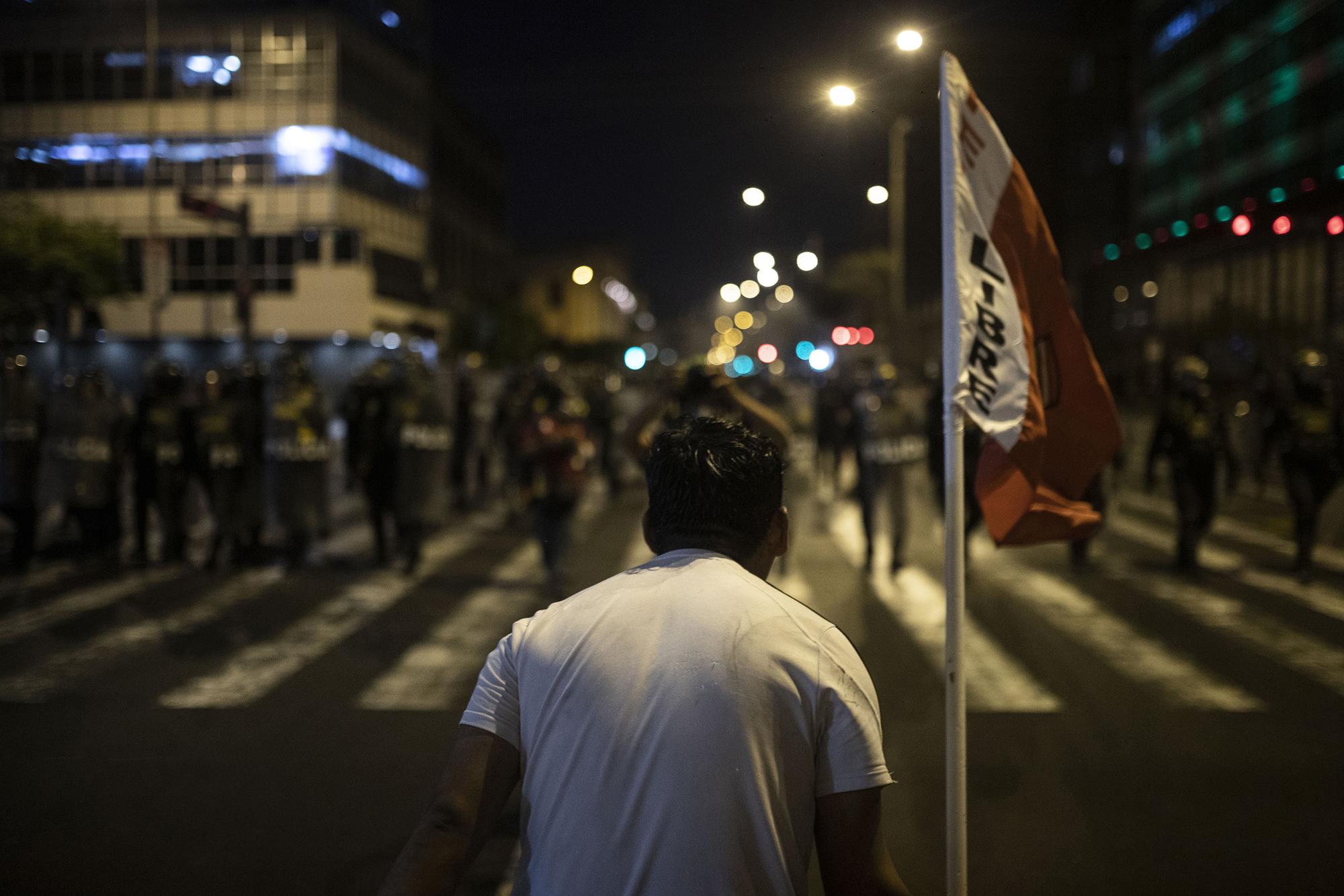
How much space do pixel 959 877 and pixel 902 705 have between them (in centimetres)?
352

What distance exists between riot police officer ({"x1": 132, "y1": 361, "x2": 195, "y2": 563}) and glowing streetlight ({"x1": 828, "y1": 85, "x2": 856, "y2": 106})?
7.99 meters

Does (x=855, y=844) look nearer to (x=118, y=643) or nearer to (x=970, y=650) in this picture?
(x=970, y=650)

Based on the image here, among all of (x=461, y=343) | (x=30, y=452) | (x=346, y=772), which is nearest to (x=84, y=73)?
(x=461, y=343)

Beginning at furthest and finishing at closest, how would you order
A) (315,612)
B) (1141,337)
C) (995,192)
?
(1141,337) < (315,612) < (995,192)

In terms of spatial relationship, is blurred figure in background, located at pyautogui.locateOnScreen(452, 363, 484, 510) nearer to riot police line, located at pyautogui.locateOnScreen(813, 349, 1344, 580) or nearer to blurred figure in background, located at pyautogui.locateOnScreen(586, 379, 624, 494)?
blurred figure in background, located at pyautogui.locateOnScreen(586, 379, 624, 494)

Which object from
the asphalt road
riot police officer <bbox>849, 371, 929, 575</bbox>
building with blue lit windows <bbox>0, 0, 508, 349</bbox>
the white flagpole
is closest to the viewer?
the white flagpole

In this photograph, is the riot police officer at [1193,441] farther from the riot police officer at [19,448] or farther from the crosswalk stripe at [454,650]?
the riot police officer at [19,448]

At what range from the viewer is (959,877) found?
10.6ft

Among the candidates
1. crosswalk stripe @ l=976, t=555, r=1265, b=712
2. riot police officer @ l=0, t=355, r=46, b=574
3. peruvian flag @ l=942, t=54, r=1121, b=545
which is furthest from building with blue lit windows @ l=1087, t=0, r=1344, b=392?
peruvian flag @ l=942, t=54, r=1121, b=545

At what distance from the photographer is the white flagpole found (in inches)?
132

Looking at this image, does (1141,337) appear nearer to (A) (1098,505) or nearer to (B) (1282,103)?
(B) (1282,103)

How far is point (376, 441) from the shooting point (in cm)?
1147

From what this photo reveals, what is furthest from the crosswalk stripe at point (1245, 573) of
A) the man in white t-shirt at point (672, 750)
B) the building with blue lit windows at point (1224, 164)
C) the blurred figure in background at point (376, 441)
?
the building with blue lit windows at point (1224, 164)

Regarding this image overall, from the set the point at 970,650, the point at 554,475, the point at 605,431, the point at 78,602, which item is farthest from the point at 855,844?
the point at 605,431
